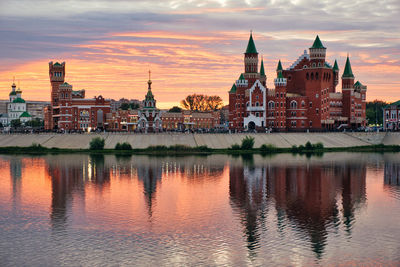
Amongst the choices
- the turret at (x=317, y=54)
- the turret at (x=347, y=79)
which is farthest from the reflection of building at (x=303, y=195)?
the turret at (x=347, y=79)

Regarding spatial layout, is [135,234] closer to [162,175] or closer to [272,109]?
[162,175]

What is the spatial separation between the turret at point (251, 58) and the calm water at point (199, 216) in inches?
2959

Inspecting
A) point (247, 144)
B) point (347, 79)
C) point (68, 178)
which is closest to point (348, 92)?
point (347, 79)

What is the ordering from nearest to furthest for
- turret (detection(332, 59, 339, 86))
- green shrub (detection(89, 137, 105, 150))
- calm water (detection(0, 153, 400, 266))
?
calm water (detection(0, 153, 400, 266)) → green shrub (detection(89, 137, 105, 150)) → turret (detection(332, 59, 339, 86))

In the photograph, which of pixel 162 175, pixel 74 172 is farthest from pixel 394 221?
pixel 74 172

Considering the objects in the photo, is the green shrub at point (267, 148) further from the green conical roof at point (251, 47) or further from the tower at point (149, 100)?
the green conical roof at point (251, 47)

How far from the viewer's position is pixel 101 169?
79.5 meters

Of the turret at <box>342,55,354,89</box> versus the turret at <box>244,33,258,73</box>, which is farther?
the turret at <box>342,55,354,89</box>

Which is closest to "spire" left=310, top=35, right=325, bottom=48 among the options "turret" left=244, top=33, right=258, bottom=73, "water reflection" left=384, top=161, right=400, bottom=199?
"turret" left=244, top=33, right=258, bottom=73

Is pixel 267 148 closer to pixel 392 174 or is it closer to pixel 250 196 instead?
pixel 392 174

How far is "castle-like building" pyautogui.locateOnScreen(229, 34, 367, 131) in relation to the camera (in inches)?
5787

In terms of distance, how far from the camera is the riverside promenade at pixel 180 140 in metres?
119

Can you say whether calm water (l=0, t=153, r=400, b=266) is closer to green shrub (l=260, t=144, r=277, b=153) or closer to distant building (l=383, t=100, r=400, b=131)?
green shrub (l=260, t=144, r=277, b=153)

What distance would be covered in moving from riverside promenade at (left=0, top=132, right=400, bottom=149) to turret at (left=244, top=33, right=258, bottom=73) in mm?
30131
